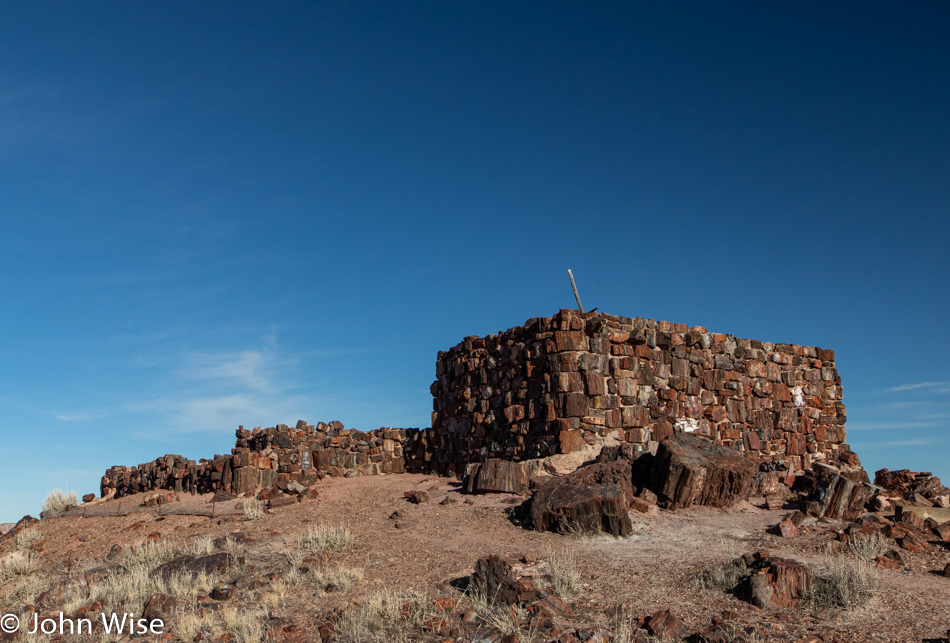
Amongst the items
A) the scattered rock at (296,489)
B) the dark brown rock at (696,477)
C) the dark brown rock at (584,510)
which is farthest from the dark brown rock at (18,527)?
the dark brown rock at (696,477)

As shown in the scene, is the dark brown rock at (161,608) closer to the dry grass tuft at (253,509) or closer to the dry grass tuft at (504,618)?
the dry grass tuft at (504,618)

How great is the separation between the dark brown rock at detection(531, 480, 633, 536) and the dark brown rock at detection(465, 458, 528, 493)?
1802mm

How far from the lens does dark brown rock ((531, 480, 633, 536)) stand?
10.0 meters

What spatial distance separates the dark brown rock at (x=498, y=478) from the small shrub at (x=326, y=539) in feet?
8.52

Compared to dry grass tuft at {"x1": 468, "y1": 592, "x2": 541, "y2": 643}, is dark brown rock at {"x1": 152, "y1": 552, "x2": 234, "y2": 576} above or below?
above

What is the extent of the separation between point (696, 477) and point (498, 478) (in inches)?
130

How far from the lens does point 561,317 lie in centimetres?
1444

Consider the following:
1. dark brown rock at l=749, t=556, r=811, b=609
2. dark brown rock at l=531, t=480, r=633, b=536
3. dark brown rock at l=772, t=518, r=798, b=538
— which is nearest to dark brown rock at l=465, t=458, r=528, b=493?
dark brown rock at l=531, t=480, r=633, b=536

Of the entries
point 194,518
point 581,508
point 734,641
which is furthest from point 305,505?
point 734,641

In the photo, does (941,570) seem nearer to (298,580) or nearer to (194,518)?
(298,580)

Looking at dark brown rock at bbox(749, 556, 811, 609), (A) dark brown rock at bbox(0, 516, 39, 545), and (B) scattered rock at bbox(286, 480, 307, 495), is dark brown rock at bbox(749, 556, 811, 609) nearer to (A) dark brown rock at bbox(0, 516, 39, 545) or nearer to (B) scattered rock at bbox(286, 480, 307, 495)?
(B) scattered rock at bbox(286, 480, 307, 495)

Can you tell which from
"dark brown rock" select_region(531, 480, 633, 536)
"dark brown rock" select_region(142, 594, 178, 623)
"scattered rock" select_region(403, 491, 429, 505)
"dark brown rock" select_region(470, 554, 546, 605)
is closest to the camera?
"dark brown rock" select_region(470, 554, 546, 605)

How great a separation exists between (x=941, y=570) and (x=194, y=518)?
11984mm

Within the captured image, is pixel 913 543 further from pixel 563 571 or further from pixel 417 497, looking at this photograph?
pixel 417 497
